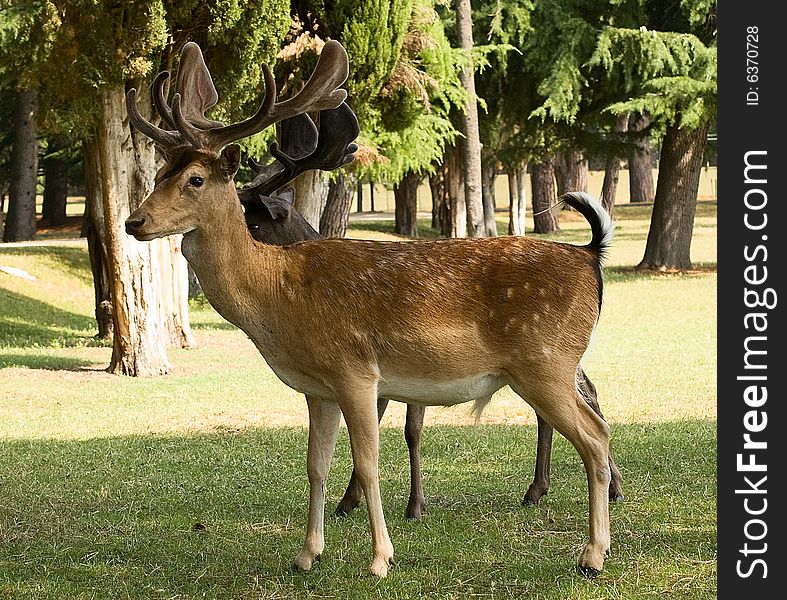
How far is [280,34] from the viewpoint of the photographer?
44.3 ft

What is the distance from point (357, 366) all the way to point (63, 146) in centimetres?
2522

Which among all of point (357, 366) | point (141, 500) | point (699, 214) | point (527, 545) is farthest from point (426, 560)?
point (699, 214)

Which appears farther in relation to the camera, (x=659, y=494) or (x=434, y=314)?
(x=659, y=494)

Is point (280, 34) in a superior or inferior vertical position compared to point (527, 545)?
superior

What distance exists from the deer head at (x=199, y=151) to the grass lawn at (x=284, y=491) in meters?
1.77

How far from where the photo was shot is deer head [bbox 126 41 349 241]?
5430 mm

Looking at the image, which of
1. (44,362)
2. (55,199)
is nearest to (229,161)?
(44,362)

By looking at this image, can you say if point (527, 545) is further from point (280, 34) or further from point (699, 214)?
point (699, 214)

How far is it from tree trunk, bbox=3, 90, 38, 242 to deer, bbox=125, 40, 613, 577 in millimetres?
21081

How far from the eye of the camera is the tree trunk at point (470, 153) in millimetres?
18078

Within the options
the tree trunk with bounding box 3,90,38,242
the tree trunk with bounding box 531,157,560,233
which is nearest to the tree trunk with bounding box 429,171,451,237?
the tree trunk with bounding box 531,157,560,233

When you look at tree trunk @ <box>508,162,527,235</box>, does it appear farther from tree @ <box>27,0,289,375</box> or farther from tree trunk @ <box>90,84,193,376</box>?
tree trunk @ <box>90,84,193,376</box>

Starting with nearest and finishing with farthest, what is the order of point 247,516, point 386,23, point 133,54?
point 247,516 → point 133,54 → point 386,23
